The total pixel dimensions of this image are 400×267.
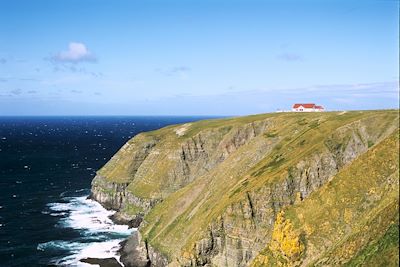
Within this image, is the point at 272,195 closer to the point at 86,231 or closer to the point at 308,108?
the point at 86,231

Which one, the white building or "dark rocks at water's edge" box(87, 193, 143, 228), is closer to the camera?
"dark rocks at water's edge" box(87, 193, 143, 228)

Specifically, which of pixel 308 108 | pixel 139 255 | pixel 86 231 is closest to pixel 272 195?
pixel 139 255

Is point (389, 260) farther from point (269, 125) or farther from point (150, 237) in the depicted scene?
point (269, 125)

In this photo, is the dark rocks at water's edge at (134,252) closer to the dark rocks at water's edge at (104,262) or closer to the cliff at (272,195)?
the cliff at (272,195)

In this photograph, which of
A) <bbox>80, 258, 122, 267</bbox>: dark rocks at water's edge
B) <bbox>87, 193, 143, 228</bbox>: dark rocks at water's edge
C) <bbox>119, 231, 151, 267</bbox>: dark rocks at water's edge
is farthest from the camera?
<bbox>87, 193, 143, 228</bbox>: dark rocks at water's edge

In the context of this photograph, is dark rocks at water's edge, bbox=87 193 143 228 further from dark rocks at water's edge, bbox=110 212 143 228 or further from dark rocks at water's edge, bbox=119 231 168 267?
dark rocks at water's edge, bbox=119 231 168 267

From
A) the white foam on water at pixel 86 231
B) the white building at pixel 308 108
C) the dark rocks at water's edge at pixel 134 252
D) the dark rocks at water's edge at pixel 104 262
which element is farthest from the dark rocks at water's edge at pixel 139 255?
the white building at pixel 308 108

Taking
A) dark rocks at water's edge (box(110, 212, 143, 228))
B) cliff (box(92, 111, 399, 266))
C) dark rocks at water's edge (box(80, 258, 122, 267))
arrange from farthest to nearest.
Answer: dark rocks at water's edge (box(110, 212, 143, 228)) < dark rocks at water's edge (box(80, 258, 122, 267)) < cliff (box(92, 111, 399, 266))

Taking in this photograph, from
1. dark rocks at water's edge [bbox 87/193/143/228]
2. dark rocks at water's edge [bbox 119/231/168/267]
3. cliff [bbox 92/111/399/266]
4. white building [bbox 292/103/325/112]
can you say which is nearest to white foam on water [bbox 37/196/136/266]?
dark rocks at water's edge [bbox 87/193/143/228]
